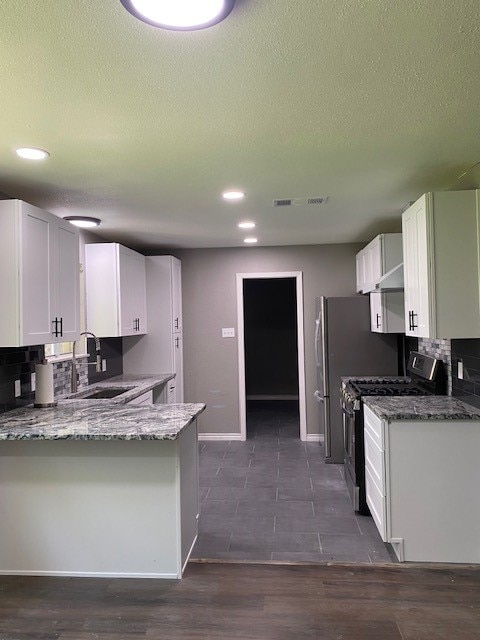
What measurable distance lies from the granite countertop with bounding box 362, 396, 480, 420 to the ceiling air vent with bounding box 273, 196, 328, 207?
149cm

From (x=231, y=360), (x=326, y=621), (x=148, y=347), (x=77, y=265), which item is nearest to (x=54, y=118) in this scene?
(x=77, y=265)

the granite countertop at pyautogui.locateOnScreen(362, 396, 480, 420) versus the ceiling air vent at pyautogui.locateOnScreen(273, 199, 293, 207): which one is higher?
the ceiling air vent at pyautogui.locateOnScreen(273, 199, 293, 207)

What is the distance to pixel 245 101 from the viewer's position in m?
1.80

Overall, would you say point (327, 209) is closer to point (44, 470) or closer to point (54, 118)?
point (54, 118)

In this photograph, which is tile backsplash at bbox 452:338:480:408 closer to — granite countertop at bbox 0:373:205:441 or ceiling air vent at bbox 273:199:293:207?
ceiling air vent at bbox 273:199:293:207

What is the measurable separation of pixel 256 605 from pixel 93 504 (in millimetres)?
1010

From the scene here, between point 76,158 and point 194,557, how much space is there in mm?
2384

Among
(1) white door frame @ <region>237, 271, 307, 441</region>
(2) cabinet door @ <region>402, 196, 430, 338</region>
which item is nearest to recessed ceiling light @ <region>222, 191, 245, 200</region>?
(2) cabinet door @ <region>402, 196, 430, 338</region>

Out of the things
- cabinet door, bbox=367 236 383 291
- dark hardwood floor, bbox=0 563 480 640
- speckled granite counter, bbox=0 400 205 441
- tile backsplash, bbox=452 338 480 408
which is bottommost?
dark hardwood floor, bbox=0 563 480 640

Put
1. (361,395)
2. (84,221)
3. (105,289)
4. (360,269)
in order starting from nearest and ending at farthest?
(361,395)
(84,221)
(105,289)
(360,269)

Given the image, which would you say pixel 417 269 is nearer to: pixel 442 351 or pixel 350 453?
pixel 442 351

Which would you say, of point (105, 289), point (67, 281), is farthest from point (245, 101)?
point (105, 289)

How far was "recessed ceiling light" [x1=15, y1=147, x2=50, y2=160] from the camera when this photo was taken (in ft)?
7.37

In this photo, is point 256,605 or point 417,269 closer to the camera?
point 256,605
